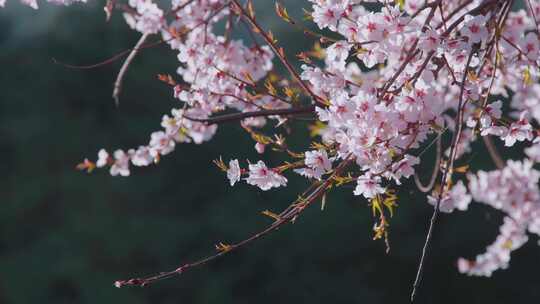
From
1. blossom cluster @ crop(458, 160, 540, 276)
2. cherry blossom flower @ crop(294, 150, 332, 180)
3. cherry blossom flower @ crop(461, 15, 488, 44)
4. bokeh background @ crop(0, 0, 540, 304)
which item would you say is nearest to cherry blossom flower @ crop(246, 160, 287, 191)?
cherry blossom flower @ crop(294, 150, 332, 180)

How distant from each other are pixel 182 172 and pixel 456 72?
6.55 m

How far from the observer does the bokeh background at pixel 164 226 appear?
7.17m

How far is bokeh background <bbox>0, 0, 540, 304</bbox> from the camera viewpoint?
717cm

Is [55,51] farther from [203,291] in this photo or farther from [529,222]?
[529,222]

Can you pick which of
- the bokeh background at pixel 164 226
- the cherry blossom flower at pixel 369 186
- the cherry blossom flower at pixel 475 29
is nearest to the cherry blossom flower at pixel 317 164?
the cherry blossom flower at pixel 369 186

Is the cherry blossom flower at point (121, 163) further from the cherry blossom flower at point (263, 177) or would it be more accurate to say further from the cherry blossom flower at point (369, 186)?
the cherry blossom flower at point (369, 186)

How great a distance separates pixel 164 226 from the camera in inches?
300

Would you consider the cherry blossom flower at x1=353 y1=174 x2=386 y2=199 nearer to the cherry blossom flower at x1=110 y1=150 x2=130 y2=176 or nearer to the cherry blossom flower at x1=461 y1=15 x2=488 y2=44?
the cherry blossom flower at x1=461 y1=15 x2=488 y2=44

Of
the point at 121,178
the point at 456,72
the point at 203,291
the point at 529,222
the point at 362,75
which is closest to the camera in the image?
the point at 456,72

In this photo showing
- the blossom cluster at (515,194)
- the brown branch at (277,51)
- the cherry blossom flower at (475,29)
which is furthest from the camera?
the blossom cluster at (515,194)

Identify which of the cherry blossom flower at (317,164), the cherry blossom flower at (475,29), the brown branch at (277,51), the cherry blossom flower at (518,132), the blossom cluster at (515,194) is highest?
the cherry blossom flower at (475,29)

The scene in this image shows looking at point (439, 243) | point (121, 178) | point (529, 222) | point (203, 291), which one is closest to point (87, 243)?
point (121, 178)

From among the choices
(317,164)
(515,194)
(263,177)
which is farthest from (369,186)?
(515,194)

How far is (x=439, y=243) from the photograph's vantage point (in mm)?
7398
